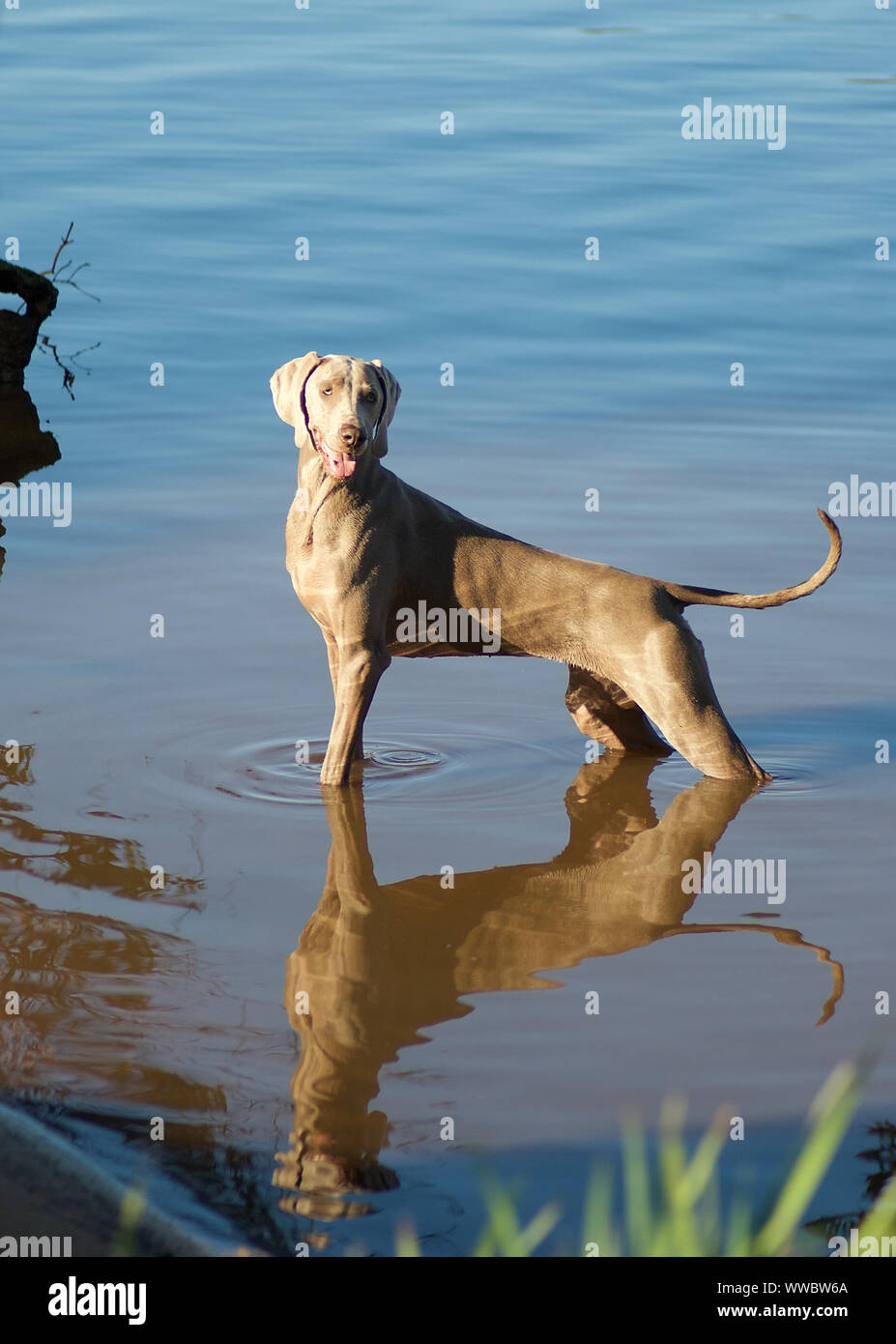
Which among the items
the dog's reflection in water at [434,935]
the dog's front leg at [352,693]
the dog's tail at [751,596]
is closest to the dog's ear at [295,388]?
the dog's front leg at [352,693]

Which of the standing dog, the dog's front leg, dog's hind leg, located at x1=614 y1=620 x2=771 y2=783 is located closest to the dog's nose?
the standing dog

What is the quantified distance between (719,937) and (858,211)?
1471cm

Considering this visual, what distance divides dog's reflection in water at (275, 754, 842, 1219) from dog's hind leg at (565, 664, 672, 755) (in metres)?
0.30

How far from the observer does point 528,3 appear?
3597 centimetres

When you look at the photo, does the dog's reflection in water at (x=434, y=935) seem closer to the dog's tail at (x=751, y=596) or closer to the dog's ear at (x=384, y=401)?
the dog's tail at (x=751, y=596)

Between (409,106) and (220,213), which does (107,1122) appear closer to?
(220,213)

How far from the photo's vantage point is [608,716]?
7281mm

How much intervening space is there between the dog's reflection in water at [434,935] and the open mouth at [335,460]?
1342 millimetres

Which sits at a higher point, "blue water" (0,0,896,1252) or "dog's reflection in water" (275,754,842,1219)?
"blue water" (0,0,896,1252)

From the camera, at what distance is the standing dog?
637 cm

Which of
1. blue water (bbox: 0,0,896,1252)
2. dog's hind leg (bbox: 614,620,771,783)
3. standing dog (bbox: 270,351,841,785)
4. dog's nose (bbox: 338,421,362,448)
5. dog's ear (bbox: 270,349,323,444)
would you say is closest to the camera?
blue water (bbox: 0,0,896,1252)

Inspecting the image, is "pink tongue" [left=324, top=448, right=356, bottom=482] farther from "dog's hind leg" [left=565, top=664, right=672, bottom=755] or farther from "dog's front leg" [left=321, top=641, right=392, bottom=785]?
"dog's hind leg" [left=565, top=664, right=672, bottom=755]

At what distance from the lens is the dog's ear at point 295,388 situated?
19.8 feet

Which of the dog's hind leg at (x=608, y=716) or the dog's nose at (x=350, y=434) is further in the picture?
the dog's hind leg at (x=608, y=716)
